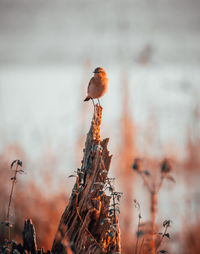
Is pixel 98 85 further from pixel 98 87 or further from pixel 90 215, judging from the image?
pixel 90 215

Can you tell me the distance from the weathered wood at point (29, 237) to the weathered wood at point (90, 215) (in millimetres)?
142

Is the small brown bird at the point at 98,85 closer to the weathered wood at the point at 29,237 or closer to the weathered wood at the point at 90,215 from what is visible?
the weathered wood at the point at 90,215

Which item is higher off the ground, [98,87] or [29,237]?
[98,87]

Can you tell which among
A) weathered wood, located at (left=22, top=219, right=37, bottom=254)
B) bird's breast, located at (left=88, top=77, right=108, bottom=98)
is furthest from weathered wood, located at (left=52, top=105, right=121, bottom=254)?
bird's breast, located at (left=88, top=77, right=108, bottom=98)

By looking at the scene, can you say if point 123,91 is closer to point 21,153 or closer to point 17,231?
point 21,153

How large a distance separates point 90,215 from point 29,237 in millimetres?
448

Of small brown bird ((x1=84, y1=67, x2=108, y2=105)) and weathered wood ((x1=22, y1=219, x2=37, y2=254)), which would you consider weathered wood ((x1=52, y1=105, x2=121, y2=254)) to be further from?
small brown bird ((x1=84, y1=67, x2=108, y2=105))

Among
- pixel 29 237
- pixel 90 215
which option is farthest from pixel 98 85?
pixel 29 237

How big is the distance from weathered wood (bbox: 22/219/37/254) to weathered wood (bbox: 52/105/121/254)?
14 centimetres

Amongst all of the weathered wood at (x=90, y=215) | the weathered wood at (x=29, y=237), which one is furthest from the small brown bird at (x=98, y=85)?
the weathered wood at (x=29, y=237)

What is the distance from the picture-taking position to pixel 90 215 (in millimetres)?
2068

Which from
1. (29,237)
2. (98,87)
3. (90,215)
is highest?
(98,87)

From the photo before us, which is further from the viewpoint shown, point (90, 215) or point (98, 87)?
point (98, 87)

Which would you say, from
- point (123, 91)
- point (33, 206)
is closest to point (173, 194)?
point (123, 91)
